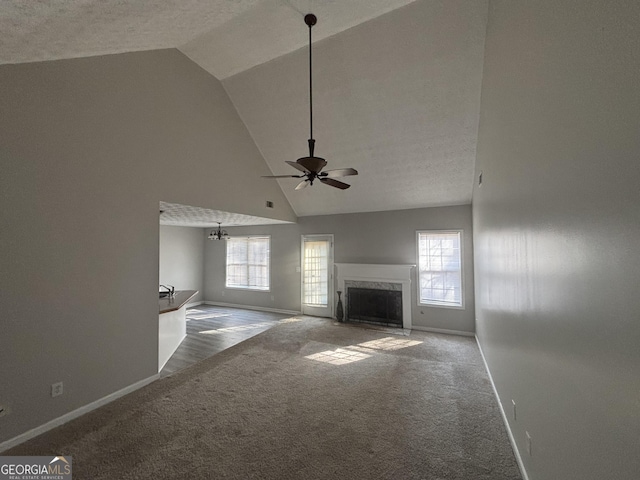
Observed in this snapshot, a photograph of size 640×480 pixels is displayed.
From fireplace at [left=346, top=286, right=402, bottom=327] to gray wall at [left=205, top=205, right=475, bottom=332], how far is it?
1.29 ft

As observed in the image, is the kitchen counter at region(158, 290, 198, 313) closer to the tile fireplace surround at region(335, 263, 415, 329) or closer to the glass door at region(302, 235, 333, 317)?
the glass door at region(302, 235, 333, 317)

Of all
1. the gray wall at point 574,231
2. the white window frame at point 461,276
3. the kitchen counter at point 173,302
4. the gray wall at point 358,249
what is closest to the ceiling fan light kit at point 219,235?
the gray wall at point 358,249

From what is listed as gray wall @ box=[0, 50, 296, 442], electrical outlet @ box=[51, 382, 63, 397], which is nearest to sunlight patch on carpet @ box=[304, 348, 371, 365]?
gray wall @ box=[0, 50, 296, 442]

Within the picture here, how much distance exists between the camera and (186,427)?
246 centimetres

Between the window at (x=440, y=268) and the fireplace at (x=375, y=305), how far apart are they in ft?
1.83

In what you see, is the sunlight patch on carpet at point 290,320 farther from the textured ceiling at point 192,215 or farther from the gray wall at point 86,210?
the gray wall at point 86,210

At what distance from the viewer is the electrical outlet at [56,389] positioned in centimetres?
245

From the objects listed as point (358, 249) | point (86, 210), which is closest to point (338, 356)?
point (358, 249)

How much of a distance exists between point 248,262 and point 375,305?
3825mm

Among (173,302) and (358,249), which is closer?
(173,302)

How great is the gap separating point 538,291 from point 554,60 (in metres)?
1.22

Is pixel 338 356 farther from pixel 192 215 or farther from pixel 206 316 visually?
pixel 206 316

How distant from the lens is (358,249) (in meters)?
6.23

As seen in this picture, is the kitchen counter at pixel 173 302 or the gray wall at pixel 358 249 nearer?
the kitchen counter at pixel 173 302
